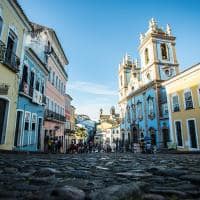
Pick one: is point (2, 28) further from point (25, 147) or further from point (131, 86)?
point (131, 86)

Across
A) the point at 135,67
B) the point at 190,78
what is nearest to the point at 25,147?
the point at 190,78

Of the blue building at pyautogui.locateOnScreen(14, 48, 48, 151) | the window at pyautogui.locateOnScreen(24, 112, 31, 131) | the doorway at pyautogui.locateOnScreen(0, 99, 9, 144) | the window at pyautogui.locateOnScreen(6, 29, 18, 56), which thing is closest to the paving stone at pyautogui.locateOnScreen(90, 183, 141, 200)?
the doorway at pyautogui.locateOnScreen(0, 99, 9, 144)

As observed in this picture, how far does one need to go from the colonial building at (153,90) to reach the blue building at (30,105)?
58.4 ft

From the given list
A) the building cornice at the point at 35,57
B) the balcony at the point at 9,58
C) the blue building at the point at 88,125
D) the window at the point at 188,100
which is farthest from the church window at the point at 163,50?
the blue building at the point at 88,125

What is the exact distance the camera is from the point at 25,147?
46.1 ft

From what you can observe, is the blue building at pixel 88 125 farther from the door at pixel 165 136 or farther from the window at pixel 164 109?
the door at pixel 165 136

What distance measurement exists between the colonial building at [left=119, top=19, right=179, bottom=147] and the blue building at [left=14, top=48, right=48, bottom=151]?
17.8 metres

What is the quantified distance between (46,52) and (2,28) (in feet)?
30.8

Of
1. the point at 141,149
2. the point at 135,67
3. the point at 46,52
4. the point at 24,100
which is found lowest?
the point at 141,149

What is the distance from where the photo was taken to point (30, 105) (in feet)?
49.5

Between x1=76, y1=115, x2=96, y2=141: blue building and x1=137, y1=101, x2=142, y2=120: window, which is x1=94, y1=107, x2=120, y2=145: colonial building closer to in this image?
x1=76, y1=115, x2=96, y2=141: blue building

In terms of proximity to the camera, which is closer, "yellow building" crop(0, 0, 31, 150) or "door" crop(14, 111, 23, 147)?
"yellow building" crop(0, 0, 31, 150)

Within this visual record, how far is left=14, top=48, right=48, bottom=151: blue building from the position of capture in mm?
13328

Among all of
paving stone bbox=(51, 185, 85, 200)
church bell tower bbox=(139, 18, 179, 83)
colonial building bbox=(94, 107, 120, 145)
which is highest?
church bell tower bbox=(139, 18, 179, 83)
